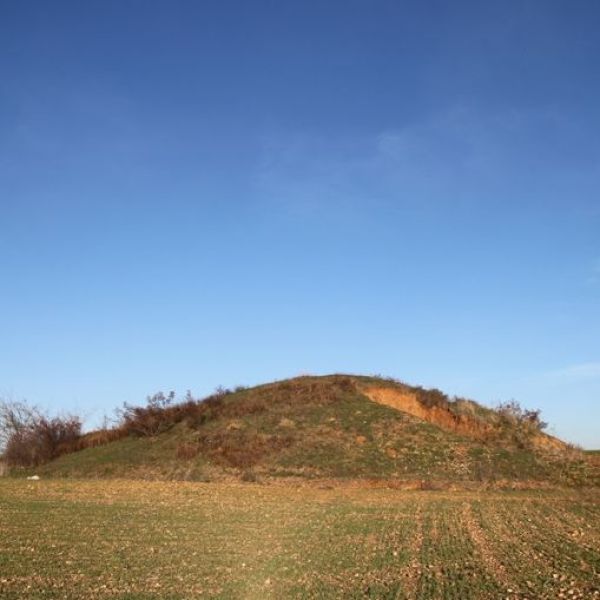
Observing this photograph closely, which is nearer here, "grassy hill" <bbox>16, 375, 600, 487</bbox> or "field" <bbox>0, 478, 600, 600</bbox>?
"field" <bbox>0, 478, 600, 600</bbox>

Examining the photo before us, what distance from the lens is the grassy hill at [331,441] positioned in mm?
40938

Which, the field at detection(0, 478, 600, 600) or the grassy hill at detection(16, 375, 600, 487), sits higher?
the grassy hill at detection(16, 375, 600, 487)

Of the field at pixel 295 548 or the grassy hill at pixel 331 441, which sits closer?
the field at pixel 295 548

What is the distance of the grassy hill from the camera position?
40938mm

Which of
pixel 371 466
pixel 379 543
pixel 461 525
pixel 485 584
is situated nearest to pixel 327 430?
pixel 371 466

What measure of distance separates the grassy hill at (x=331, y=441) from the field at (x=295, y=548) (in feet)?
35.3

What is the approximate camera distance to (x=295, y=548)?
17203 mm

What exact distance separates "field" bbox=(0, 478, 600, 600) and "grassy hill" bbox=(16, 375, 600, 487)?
10.8m

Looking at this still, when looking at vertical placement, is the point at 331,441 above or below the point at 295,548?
above

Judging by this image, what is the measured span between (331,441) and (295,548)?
1127 inches

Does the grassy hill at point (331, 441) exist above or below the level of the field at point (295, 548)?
above

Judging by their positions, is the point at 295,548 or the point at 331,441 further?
the point at 331,441

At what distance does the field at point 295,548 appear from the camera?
41.7 feet

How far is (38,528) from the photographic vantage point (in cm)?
2025
